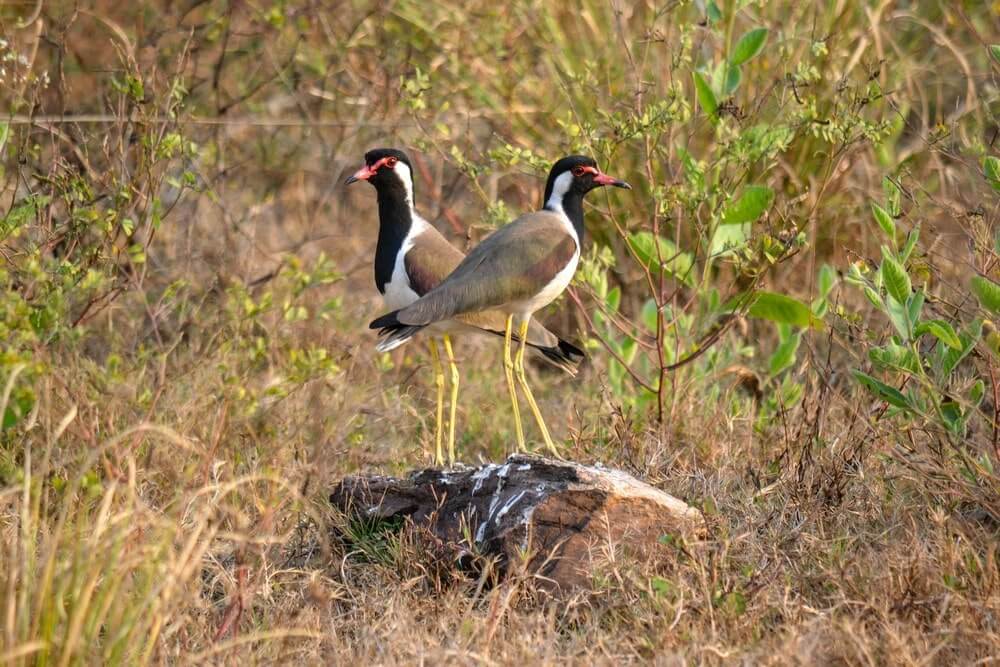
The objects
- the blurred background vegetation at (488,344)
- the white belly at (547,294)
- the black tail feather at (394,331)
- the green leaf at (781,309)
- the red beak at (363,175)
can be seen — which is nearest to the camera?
the blurred background vegetation at (488,344)

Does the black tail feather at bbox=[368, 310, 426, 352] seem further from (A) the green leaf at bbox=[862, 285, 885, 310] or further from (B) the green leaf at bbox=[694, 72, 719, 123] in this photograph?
(A) the green leaf at bbox=[862, 285, 885, 310]

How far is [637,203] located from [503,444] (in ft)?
5.77

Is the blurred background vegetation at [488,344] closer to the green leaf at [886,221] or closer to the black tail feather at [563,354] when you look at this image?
the green leaf at [886,221]

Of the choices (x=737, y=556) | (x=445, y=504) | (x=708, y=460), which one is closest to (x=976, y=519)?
(x=737, y=556)

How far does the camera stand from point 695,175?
4.94 metres

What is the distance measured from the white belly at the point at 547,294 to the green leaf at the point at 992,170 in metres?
1.55

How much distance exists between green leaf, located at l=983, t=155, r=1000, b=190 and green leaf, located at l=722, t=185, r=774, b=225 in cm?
127

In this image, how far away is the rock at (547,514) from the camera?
3932 mm

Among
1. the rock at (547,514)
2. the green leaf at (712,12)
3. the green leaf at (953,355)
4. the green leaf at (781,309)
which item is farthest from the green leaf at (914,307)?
the green leaf at (712,12)

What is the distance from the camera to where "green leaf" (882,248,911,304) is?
151 inches

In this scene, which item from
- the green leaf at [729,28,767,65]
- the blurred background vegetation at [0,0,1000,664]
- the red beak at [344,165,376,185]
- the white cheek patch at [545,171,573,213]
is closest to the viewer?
the blurred background vegetation at [0,0,1000,664]

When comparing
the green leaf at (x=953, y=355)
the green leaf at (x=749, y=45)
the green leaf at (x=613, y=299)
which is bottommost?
the green leaf at (x=613, y=299)

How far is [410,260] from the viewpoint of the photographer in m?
5.35

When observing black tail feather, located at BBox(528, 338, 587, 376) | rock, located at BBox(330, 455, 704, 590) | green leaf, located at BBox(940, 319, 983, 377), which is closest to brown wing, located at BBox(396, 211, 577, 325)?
black tail feather, located at BBox(528, 338, 587, 376)
